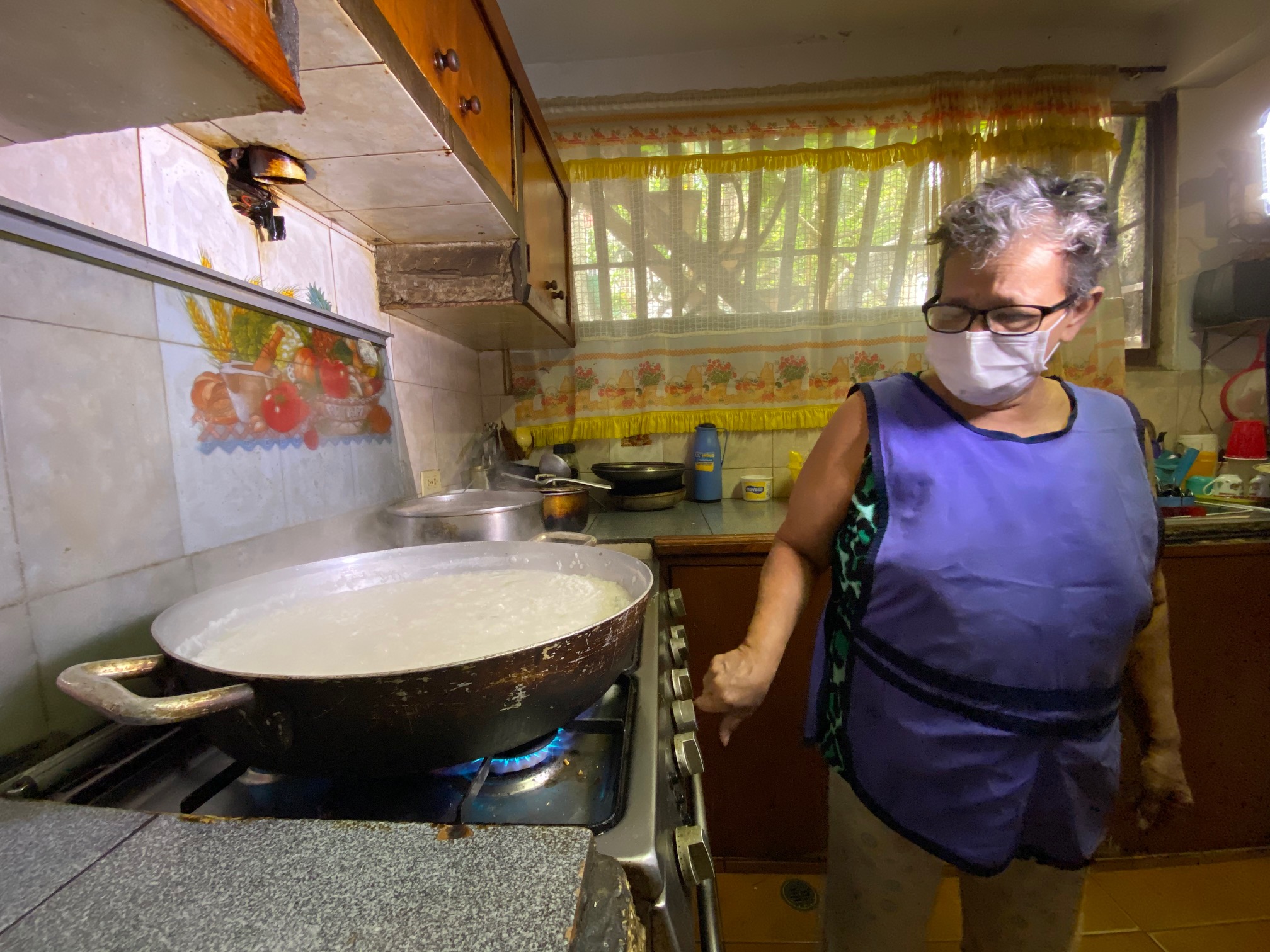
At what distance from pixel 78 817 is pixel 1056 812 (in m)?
1.16

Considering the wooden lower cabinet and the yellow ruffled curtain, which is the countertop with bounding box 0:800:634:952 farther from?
the yellow ruffled curtain

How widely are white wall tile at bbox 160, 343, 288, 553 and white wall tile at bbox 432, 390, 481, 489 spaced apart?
2.43ft

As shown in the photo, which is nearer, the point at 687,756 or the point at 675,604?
the point at 687,756

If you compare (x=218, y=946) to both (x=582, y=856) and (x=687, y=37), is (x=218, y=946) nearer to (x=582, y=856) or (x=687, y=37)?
(x=582, y=856)

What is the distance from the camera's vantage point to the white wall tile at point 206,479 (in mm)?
679

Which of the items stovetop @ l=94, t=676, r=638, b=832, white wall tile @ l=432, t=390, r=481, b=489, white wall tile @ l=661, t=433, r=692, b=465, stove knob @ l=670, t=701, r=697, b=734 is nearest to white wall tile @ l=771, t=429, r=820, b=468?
white wall tile @ l=661, t=433, r=692, b=465

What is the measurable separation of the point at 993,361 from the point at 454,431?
1.46 m

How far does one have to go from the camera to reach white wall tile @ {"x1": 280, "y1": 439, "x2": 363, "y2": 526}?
885 mm

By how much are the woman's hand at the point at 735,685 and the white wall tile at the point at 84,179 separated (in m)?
0.97

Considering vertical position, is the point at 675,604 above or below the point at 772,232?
below

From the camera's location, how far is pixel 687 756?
583mm

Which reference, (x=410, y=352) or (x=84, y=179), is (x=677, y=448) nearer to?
(x=410, y=352)

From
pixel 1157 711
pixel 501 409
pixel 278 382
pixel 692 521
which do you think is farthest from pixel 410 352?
pixel 1157 711

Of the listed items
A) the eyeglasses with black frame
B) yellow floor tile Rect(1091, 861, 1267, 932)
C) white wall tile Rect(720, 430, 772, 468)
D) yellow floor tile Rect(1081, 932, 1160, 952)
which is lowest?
yellow floor tile Rect(1091, 861, 1267, 932)
